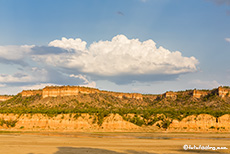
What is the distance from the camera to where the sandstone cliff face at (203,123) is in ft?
235

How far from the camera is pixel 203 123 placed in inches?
2874

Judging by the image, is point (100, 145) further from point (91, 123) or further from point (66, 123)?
point (66, 123)

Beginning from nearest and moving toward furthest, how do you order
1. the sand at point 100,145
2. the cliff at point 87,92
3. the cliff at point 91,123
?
the sand at point 100,145 → the cliff at point 91,123 → the cliff at point 87,92

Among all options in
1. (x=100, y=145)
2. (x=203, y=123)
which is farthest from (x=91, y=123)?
(x=100, y=145)

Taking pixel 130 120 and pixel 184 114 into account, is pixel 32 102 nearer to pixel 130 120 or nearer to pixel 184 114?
pixel 130 120

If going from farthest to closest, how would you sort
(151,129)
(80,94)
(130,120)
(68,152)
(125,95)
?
(125,95), (80,94), (130,120), (151,129), (68,152)

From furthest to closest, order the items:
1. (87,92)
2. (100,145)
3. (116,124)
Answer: (87,92)
(116,124)
(100,145)

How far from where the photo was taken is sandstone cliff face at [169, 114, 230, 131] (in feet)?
235

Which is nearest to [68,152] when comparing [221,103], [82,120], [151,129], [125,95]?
[151,129]

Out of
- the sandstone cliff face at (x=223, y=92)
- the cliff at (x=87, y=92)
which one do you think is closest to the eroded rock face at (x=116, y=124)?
the cliff at (x=87, y=92)

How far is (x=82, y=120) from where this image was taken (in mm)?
77500

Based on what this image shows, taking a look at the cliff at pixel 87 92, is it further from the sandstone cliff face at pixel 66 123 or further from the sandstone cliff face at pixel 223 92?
the sandstone cliff face at pixel 66 123

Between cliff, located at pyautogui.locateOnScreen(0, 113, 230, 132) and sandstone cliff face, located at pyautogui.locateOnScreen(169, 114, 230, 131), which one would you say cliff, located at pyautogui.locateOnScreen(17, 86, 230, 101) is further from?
sandstone cliff face, located at pyautogui.locateOnScreen(169, 114, 230, 131)

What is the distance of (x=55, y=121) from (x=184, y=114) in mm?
38188
